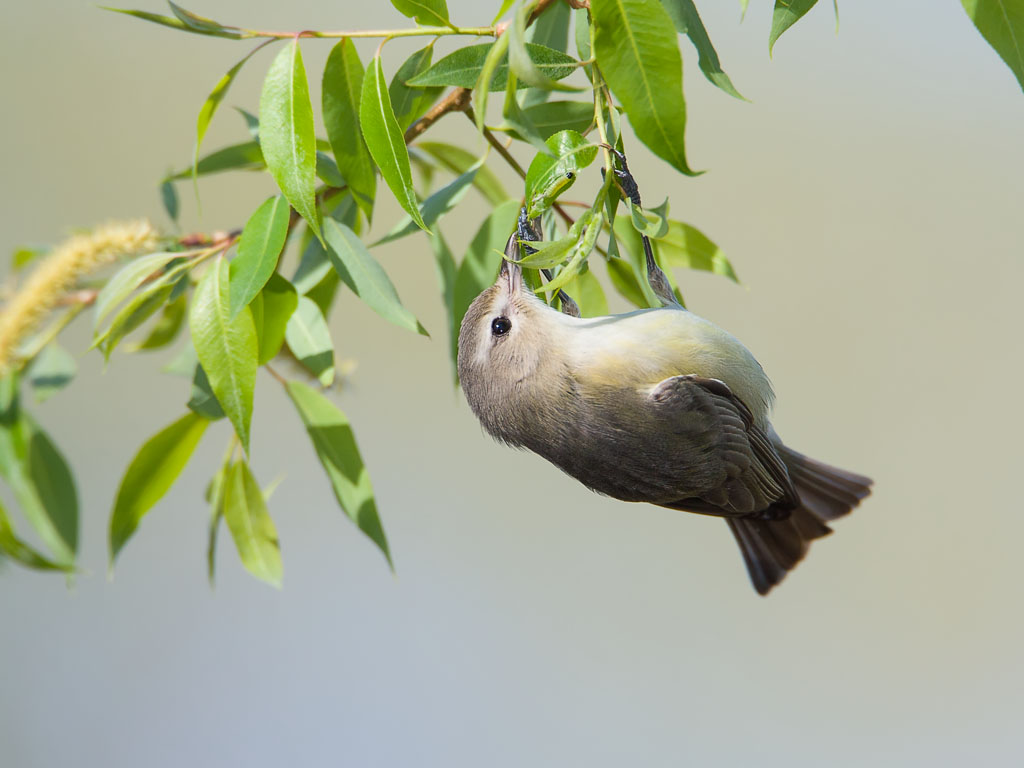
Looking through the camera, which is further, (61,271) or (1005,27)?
(61,271)

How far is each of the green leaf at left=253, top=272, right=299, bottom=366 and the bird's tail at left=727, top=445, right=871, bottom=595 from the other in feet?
1.67

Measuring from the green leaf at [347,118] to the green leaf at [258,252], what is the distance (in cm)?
6

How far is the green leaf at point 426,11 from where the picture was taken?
2.06 feet

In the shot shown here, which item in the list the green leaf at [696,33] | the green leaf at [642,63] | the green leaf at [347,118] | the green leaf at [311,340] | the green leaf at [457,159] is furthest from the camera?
the green leaf at [457,159]

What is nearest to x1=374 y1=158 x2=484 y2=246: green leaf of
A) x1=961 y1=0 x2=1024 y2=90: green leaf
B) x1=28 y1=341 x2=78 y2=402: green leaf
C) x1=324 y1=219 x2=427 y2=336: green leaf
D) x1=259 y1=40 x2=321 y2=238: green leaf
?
x1=324 y1=219 x2=427 y2=336: green leaf

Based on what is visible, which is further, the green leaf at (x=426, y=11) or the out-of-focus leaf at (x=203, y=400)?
the out-of-focus leaf at (x=203, y=400)

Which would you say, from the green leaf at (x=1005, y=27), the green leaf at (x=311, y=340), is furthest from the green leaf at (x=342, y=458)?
the green leaf at (x=1005, y=27)

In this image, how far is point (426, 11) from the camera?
63cm

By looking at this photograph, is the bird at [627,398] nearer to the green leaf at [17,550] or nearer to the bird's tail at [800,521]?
the bird's tail at [800,521]

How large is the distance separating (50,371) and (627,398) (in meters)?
0.96

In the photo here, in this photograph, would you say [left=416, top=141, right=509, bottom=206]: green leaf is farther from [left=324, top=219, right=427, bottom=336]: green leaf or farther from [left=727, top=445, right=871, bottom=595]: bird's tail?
[left=727, top=445, right=871, bottom=595]: bird's tail

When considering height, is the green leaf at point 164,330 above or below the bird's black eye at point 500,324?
above

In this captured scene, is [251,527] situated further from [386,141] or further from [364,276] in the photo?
[386,141]

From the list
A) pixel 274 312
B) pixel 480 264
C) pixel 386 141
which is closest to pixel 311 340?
pixel 274 312
